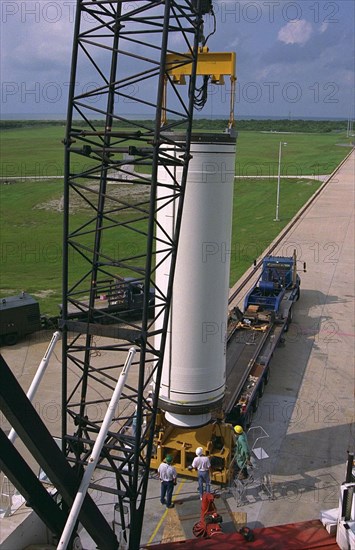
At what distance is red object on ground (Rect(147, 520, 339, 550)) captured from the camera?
383 inches

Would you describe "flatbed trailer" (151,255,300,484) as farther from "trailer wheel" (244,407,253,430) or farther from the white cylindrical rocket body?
the white cylindrical rocket body

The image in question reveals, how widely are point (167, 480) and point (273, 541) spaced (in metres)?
2.52

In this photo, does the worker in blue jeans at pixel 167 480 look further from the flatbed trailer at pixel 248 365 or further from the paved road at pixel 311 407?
the flatbed trailer at pixel 248 365

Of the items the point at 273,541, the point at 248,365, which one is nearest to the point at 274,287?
the point at 248,365

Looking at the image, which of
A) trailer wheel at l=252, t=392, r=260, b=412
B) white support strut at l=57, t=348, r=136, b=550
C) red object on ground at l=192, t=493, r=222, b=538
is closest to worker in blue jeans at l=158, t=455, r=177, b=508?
red object on ground at l=192, t=493, r=222, b=538

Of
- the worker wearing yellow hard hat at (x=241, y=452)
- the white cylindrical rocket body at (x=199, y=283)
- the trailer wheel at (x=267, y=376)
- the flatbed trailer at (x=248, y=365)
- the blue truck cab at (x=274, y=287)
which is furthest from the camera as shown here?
the blue truck cab at (x=274, y=287)

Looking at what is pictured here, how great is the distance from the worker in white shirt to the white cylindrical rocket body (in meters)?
0.88

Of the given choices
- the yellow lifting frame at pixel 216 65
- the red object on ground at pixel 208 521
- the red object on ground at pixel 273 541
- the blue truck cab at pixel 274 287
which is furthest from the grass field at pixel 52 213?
the red object on ground at pixel 273 541

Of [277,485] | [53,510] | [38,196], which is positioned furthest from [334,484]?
[38,196]

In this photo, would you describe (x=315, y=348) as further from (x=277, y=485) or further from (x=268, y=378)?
(x=277, y=485)

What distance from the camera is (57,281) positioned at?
90.5 feet

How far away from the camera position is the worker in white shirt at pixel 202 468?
11.7 m

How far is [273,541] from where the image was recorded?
9.95m

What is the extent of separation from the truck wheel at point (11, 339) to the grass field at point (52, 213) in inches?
124
